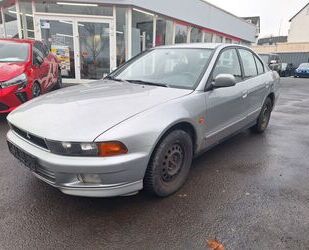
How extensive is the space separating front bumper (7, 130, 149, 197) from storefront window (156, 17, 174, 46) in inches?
462

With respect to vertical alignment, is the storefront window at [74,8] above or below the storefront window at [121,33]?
above

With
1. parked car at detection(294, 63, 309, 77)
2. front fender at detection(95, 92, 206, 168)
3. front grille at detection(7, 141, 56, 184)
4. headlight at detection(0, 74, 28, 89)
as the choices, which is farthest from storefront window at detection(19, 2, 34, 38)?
parked car at detection(294, 63, 309, 77)

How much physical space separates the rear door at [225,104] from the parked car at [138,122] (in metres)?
0.01

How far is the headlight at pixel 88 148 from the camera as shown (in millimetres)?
2355

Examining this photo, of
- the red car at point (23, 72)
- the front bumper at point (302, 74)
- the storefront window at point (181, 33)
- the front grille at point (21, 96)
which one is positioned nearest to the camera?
the red car at point (23, 72)

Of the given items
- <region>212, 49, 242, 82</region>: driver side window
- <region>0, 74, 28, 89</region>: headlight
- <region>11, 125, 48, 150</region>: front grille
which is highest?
<region>212, 49, 242, 82</region>: driver side window

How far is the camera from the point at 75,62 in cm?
1148

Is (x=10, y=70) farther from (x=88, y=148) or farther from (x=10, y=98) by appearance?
(x=88, y=148)

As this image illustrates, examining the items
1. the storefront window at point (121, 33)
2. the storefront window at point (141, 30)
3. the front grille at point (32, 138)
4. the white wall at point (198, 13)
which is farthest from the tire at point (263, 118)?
the storefront window at point (141, 30)

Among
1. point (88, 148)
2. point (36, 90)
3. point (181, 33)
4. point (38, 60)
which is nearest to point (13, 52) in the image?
point (38, 60)

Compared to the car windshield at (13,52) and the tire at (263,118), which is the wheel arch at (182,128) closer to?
the tire at (263,118)

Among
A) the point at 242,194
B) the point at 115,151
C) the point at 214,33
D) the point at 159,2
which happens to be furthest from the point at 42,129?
the point at 214,33

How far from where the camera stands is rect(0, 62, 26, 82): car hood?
537 cm

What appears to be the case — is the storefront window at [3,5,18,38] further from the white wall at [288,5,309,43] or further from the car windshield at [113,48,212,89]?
the white wall at [288,5,309,43]
